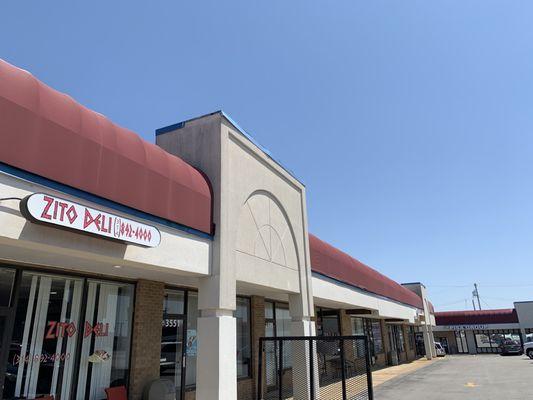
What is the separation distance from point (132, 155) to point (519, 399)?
50.3 ft

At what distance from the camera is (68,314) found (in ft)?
32.0

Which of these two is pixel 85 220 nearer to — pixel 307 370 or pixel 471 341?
pixel 307 370

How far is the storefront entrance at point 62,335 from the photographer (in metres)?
8.58

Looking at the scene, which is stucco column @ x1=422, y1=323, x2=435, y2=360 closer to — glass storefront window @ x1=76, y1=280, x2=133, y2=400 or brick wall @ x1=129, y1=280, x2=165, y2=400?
brick wall @ x1=129, y1=280, x2=165, y2=400

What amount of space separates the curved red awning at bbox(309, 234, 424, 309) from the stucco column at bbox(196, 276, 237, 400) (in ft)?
23.9

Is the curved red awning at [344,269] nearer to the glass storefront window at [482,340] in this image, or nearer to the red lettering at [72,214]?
the red lettering at [72,214]

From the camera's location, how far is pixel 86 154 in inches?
290

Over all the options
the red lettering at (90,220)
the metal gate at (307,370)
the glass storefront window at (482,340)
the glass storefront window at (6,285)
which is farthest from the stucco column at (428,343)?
the red lettering at (90,220)

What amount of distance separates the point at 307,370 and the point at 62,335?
743 cm

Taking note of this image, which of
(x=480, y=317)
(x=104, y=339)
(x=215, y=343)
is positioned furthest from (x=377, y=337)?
(x=104, y=339)

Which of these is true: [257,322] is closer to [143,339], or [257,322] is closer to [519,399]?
[143,339]

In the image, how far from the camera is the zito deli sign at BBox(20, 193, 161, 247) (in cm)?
604

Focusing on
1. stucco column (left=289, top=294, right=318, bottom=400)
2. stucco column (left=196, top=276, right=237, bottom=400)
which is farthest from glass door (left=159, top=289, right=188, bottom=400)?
stucco column (left=289, top=294, right=318, bottom=400)

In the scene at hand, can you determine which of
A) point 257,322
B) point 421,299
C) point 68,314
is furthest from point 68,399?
A: point 421,299
